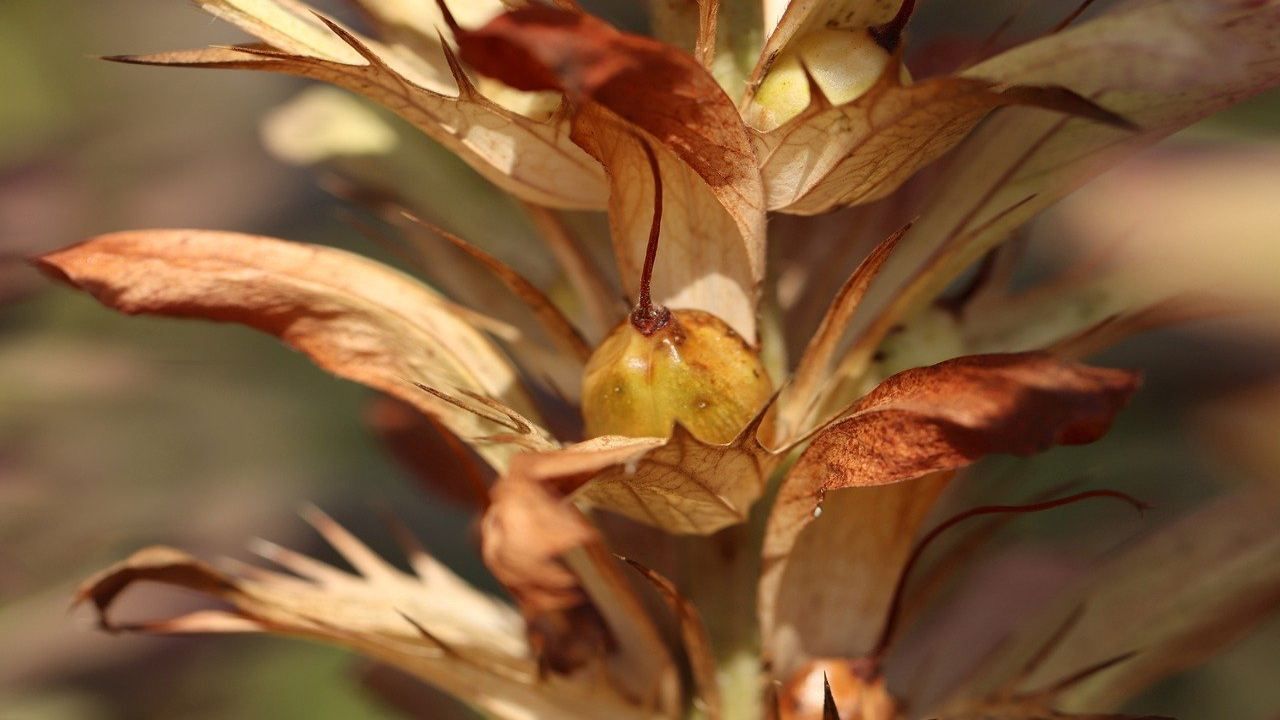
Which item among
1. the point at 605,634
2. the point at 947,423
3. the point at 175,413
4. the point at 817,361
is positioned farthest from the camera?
the point at 175,413

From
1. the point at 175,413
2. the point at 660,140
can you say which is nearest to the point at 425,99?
the point at 660,140

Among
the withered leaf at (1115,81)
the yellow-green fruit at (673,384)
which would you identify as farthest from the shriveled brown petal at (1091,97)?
the yellow-green fruit at (673,384)

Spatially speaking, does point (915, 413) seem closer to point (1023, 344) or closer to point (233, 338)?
point (1023, 344)

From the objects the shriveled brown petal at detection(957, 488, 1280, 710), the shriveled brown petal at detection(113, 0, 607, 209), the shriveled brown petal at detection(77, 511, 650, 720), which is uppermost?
the shriveled brown petal at detection(957, 488, 1280, 710)

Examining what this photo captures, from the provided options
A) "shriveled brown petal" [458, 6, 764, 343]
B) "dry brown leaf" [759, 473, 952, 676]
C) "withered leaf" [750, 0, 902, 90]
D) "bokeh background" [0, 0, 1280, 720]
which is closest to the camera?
"shriveled brown petal" [458, 6, 764, 343]

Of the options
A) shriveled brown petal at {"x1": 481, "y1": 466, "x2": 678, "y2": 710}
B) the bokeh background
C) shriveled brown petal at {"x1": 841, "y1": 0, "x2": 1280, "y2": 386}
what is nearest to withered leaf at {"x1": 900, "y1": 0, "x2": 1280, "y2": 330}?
shriveled brown petal at {"x1": 841, "y1": 0, "x2": 1280, "y2": 386}

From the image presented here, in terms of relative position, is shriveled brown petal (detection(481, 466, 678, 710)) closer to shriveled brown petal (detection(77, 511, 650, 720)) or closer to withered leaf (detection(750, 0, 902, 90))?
shriveled brown petal (detection(77, 511, 650, 720))

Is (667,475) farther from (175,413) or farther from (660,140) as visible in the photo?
(175,413)
